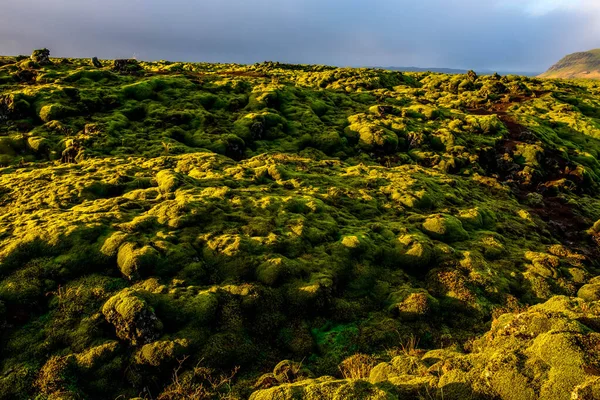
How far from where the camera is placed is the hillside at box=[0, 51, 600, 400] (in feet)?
34.3

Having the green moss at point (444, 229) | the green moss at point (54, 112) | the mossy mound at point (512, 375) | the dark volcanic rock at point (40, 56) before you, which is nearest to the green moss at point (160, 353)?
the mossy mound at point (512, 375)

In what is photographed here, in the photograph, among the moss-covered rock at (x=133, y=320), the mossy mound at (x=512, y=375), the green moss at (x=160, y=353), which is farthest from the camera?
the moss-covered rock at (x=133, y=320)

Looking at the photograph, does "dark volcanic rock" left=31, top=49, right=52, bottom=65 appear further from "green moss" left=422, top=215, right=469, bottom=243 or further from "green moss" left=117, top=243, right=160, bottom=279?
"green moss" left=422, top=215, right=469, bottom=243

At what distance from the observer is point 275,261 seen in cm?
1560

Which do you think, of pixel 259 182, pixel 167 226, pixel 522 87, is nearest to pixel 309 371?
pixel 167 226

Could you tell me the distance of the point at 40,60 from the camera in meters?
49.5

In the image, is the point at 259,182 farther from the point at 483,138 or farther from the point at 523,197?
the point at 483,138

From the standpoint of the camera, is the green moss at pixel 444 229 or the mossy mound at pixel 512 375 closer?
the mossy mound at pixel 512 375

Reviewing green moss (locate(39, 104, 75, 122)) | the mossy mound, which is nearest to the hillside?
the mossy mound

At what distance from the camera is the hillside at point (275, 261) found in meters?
10.5

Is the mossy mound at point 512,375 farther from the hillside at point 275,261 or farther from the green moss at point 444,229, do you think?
the green moss at point 444,229

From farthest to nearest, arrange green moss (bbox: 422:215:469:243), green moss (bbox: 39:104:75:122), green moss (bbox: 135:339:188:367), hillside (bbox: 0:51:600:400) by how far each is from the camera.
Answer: green moss (bbox: 39:104:75:122), green moss (bbox: 422:215:469:243), green moss (bbox: 135:339:188:367), hillside (bbox: 0:51:600:400)

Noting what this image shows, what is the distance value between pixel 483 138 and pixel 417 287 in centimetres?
3253

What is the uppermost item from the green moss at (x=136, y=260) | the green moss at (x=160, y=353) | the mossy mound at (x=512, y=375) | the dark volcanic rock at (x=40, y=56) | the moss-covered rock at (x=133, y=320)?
the dark volcanic rock at (x=40, y=56)
